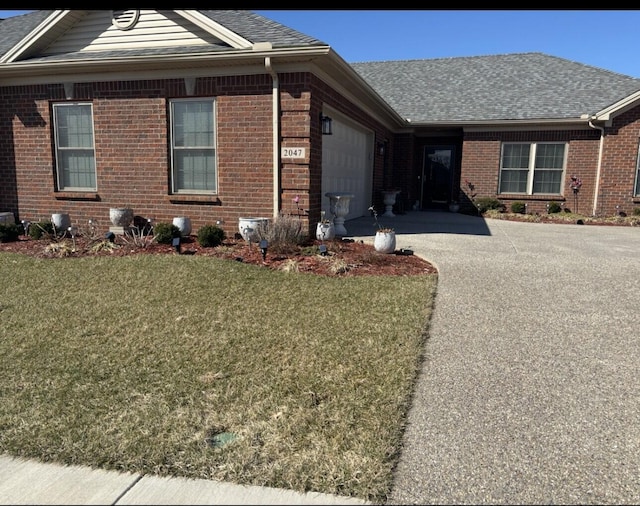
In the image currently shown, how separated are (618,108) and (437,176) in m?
6.60

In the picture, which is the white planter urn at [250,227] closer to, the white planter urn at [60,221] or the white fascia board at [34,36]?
the white planter urn at [60,221]

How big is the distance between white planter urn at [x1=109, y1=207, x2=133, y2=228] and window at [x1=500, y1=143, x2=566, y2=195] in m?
12.6

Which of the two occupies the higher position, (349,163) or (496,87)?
(496,87)

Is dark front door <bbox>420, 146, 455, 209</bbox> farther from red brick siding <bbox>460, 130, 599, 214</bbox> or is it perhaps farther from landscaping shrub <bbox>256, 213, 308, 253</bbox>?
landscaping shrub <bbox>256, 213, 308, 253</bbox>

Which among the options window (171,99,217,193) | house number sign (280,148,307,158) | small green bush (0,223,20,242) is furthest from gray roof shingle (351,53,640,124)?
small green bush (0,223,20,242)

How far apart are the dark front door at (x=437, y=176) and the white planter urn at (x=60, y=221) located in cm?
1341

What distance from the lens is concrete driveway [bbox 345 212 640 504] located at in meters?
2.46

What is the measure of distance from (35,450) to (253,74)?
7.44m

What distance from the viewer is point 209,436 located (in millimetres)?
2895

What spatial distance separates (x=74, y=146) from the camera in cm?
1006

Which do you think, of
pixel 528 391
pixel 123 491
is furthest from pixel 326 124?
pixel 123 491

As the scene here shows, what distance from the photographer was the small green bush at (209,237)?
8297mm

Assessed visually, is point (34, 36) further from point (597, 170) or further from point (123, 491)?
point (597, 170)

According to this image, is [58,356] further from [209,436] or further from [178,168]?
[178,168]
